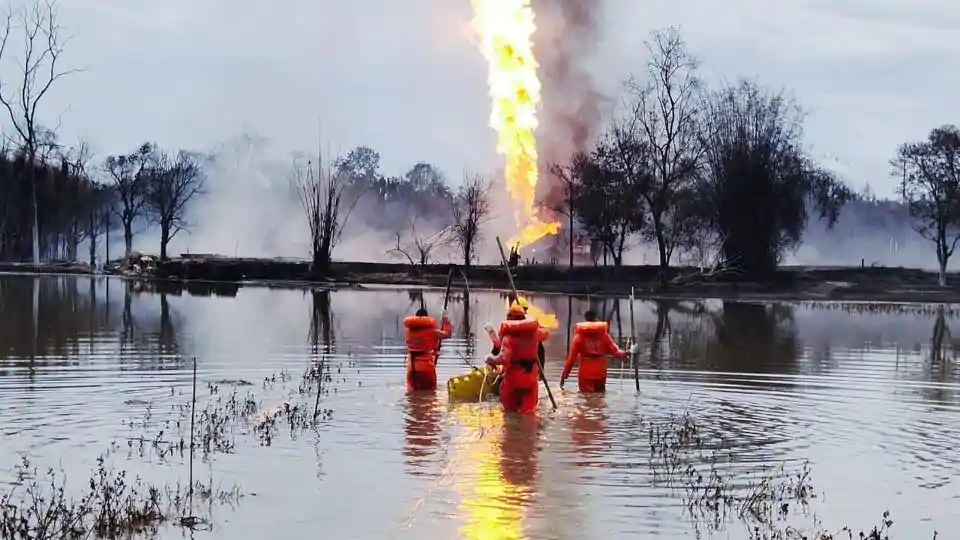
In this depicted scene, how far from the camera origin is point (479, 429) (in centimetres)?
1878

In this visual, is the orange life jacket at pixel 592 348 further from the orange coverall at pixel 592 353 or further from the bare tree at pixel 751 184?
the bare tree at pixel 751 184

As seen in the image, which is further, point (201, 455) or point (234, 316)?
point (234, 316)

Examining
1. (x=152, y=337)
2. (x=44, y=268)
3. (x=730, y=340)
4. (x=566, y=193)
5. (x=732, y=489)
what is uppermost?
(x=566, y=193)

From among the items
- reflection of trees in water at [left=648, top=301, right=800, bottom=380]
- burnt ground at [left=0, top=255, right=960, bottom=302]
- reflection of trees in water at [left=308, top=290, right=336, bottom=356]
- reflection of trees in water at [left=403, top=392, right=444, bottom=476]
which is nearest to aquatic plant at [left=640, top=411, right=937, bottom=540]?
reflection of trees in water at [left=403, top=392, right=444, bottom=476]

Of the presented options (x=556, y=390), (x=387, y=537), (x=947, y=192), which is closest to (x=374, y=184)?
(x=947, y=192)

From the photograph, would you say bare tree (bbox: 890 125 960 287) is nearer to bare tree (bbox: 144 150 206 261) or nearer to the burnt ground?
the burnt ground

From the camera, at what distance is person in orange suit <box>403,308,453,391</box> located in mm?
22734

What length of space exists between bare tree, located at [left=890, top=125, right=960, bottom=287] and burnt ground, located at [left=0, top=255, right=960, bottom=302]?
10.1ft

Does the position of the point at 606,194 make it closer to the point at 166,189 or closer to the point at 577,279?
the point at 577,279

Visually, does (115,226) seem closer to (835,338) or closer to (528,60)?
(528,60)

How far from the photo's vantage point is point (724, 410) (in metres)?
21.5

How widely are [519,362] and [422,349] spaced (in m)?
3.06

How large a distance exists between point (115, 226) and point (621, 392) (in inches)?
5185

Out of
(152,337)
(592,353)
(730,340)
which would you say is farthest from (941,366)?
(152,337)
